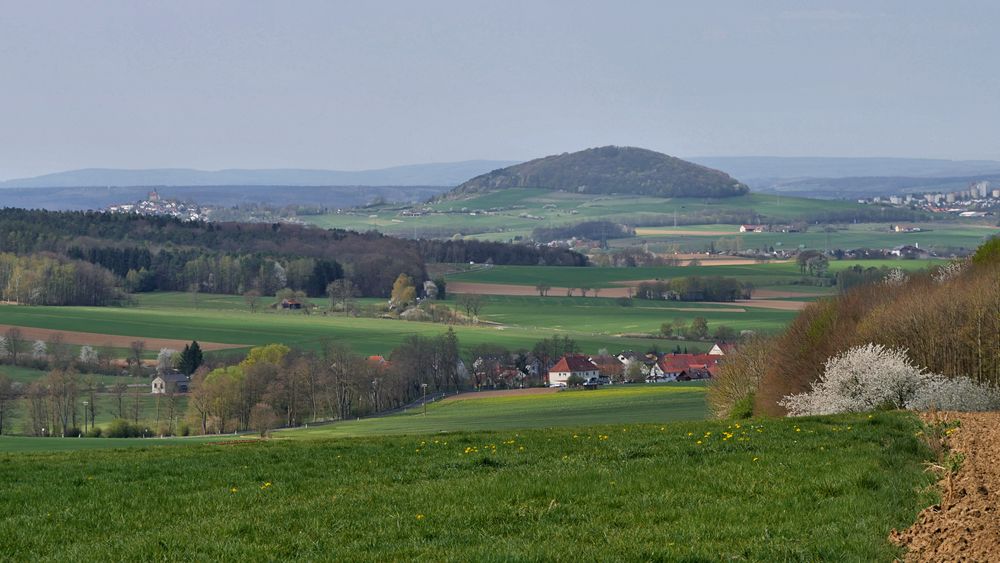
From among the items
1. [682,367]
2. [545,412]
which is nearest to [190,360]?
[682,367]

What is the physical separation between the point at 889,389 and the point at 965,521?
1852cm

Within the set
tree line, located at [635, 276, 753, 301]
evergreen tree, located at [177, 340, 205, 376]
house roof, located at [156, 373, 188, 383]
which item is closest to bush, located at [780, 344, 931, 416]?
house roof, located at [156, 373, 188, 383]

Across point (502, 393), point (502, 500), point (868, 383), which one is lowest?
point (502, 393)

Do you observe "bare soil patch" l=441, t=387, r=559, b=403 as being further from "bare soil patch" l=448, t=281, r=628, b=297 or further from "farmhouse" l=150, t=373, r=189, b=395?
"bare soil patch" l=448, t=281, r=628, b=297

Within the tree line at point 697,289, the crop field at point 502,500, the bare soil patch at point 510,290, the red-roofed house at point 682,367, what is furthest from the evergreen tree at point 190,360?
the crop field at point 502,500

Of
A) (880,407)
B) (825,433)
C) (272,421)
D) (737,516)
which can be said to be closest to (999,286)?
(880,407)

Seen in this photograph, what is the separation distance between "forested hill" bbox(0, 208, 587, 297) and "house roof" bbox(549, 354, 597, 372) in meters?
53.1

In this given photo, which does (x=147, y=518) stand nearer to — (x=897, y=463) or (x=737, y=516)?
(x=737, y=516)

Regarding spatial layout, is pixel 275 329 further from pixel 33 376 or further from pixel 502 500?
pixel 502 500

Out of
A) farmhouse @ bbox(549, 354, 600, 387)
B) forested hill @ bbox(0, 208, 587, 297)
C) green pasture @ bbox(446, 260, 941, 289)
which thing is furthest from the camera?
forested hill @ bbox(0, 208, 587, 297)

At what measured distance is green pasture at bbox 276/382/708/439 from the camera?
50.0 m

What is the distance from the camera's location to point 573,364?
83500mm

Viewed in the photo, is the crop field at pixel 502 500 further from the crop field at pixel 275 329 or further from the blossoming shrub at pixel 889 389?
the crop field at pixel 275 329

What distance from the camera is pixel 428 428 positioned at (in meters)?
51.1
